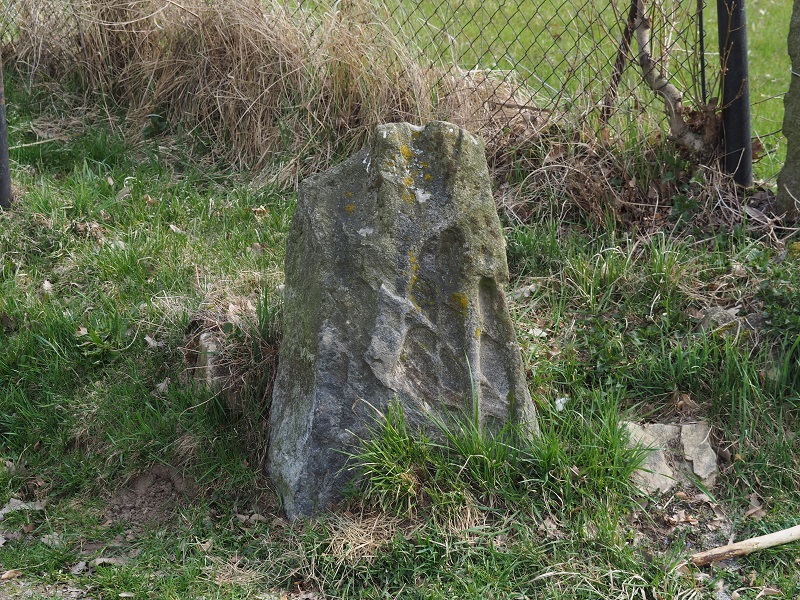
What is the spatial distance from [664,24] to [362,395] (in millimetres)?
2982

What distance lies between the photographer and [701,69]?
504cm

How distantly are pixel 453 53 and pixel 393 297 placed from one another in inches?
118

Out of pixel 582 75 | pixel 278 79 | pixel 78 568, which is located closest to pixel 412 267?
pixel 78 568

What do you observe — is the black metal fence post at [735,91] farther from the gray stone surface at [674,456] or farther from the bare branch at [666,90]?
the gray stone surface at [674,456]

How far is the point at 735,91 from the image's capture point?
195 inches

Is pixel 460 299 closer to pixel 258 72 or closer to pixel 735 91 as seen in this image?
pixel 735 91

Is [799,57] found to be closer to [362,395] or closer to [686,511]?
[686,511]

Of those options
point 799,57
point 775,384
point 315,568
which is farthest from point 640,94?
point 315,568

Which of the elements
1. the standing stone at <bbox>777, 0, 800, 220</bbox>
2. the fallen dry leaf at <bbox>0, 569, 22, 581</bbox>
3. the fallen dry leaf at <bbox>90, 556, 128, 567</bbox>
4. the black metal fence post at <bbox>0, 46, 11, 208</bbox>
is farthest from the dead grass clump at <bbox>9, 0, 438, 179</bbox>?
the fallen dry leaf at <bbox>0, 569, 22, 581</bbox>

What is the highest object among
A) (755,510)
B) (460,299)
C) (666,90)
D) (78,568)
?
(666,90)

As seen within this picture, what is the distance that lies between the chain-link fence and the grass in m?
0.55

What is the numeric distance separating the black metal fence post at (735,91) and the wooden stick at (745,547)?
2304mm

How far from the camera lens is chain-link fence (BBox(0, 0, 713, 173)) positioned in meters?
5.21

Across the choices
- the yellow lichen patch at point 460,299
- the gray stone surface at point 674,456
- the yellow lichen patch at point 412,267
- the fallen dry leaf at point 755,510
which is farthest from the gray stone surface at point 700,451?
the yellow lichen patch at point 412,267
